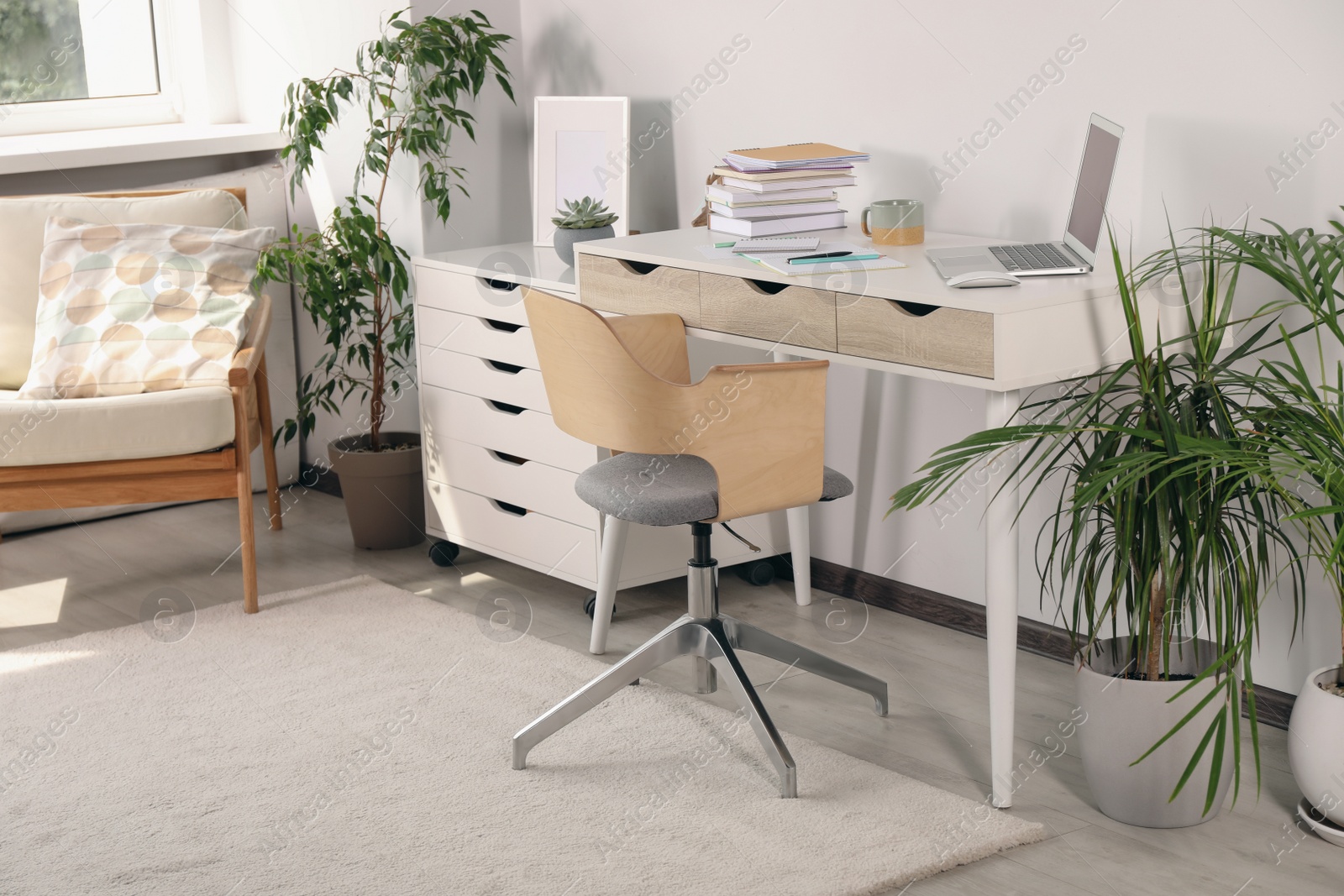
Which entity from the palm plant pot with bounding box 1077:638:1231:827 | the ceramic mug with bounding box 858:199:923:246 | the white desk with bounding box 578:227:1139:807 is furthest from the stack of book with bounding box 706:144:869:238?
the palm plant pot with bounding box 1077:638:1231:827

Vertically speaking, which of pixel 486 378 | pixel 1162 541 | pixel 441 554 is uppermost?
pixel 1162 541

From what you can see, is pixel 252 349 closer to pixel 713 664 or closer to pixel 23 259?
pixel 23 259

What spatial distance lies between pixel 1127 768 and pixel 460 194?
2.30 metres

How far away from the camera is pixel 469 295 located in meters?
3.26

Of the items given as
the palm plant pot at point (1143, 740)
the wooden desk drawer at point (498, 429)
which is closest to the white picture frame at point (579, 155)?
the wooden desk drawer at point (498, 429)

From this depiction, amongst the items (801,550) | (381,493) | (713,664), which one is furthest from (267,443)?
(713,664)

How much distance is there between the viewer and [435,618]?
310cm

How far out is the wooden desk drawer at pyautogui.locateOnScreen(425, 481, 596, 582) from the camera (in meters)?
3.08

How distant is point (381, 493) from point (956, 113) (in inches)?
68.1

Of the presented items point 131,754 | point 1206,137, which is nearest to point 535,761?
point 131,754

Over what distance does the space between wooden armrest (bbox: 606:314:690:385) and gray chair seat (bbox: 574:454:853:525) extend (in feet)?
0.64

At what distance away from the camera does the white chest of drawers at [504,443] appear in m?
3.09

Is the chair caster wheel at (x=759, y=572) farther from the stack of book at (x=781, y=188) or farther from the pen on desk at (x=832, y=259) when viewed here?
the pen on desk at (x=832, y=259)

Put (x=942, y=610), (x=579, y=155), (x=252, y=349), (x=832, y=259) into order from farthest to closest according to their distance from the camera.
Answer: (x=579, y=155) < (x=252, y=349) < (x=942, y=610) < (x=832, y=259)
